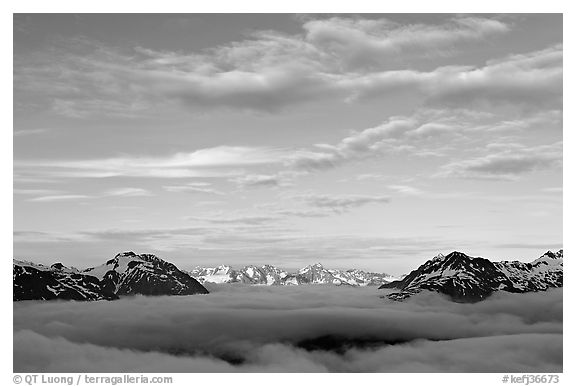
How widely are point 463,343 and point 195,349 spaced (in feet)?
184

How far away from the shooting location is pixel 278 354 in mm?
133250

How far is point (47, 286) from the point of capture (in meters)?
192

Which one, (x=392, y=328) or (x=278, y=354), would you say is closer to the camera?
(x=278, y=354)

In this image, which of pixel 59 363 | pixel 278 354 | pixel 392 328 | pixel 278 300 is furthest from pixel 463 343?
pixel 392 328

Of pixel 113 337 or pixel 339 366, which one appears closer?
pixel 113 337
